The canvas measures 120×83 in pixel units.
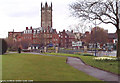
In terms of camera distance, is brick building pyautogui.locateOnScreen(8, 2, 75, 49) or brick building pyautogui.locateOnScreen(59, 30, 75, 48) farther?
brick building pyautogui.locateOnScreen(59, 30, 75, 48)

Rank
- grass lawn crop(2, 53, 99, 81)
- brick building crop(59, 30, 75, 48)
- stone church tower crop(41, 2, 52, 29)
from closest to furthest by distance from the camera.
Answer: grass lawn crop(2, 53, 99, 81) < brick building crop(59, 30, 75, 48) < stone church tower crop(41, 2, 52, 29)

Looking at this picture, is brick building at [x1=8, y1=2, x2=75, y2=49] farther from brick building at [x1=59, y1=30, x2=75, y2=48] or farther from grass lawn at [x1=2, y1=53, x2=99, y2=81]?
grass lawn at [x1=2, y1=53, x2=99, y2=81]

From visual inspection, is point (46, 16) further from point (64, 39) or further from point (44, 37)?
point (44, 37)

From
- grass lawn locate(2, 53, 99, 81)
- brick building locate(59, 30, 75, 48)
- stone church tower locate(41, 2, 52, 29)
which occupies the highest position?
stone church tower locate(41, 2, 52, 29)

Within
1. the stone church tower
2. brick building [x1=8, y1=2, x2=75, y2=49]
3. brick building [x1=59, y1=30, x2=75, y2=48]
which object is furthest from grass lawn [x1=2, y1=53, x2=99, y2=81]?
the stone church tower

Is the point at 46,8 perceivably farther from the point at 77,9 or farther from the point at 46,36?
the point at 77,9

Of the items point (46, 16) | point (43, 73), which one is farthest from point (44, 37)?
point (43, 73)

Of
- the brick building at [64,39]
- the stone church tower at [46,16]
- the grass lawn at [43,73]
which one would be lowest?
the grass lawn at [43,73]

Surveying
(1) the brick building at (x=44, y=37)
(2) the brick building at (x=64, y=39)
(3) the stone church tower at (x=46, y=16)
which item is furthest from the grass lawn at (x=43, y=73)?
(3) the stone church tower at (x=46, y=16)

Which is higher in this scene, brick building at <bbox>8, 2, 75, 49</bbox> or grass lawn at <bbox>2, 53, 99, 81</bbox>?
brick building at <bbox>8, 2, 75, 49</bbox>

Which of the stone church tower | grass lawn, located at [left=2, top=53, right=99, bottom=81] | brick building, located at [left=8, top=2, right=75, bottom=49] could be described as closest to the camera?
grass lawn, located at [left=2, top=53, right=99, bottom=81]

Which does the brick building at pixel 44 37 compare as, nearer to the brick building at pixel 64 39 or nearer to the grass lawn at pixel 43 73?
the brick building at pixel 64 39

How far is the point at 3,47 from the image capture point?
41469mm

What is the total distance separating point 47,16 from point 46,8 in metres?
7.71
